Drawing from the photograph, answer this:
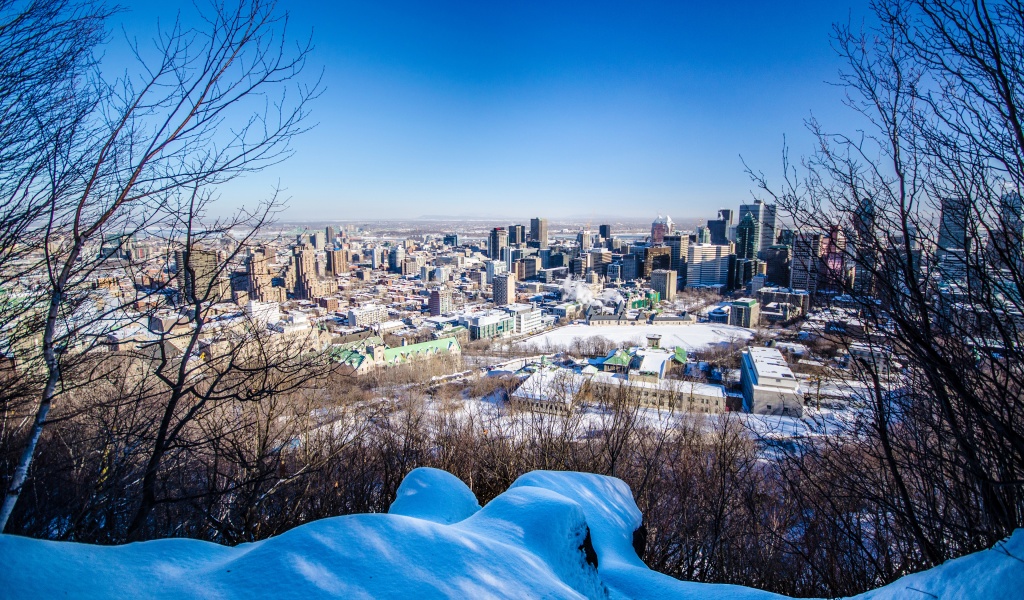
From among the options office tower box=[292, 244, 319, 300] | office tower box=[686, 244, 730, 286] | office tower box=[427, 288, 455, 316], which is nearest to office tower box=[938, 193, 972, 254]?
office tower box=[427, 288, 455, 316]

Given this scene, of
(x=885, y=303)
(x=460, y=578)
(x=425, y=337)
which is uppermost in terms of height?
(x=885, y=303)

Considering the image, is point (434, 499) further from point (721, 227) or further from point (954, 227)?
point (721, 227)

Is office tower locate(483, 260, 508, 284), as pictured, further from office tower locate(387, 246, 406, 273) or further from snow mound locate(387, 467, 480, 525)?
snow mound locate(387, 467, 480, 525)

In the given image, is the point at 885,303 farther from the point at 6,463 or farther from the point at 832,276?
the point at 6,463

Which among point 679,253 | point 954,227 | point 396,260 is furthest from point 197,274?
point 396,260

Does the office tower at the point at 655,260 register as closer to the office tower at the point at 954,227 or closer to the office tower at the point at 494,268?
the office tower at the point at 494,268

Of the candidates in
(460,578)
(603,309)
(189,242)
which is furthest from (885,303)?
(603,309)
